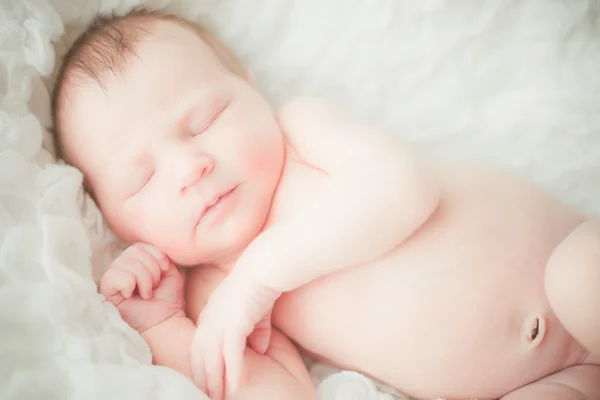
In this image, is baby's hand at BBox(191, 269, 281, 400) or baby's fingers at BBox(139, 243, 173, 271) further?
baby's fingers at BBox(139, 243, 173, 271)

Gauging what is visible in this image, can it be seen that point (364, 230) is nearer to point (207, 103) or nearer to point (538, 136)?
point (207, 103)

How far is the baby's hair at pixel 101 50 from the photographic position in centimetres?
99

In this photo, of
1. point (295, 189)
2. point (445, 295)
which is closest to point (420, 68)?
point (295, 189)

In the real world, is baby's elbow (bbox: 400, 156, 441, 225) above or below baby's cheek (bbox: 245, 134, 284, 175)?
above

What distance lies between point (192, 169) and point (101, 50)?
0.98 ft

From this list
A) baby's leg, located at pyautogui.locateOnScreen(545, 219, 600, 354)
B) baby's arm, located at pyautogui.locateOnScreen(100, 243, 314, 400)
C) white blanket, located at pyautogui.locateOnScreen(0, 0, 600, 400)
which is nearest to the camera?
baby's leg, located at pyautogui.locateOnScreen(545, 219, 600, 354)

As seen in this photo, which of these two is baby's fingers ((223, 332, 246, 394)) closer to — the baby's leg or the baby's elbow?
the baby's elbow

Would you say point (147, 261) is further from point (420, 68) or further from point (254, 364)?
point (420, 68)

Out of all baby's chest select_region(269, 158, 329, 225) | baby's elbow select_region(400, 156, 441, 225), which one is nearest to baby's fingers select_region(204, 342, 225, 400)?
baby's chest select_region(269, 158, 329, 225)

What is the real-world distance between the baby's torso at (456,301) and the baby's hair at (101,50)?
52 cm

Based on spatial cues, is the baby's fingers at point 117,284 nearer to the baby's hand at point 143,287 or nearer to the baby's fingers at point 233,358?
the baby's hand at point 143,287

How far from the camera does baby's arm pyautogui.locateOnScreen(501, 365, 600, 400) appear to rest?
825mm

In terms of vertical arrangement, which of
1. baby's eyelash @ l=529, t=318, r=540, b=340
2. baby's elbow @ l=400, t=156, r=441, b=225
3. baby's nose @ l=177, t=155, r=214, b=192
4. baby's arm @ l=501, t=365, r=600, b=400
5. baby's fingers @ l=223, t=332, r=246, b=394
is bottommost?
baby's fingers @ l=223, t=332, r=246, b=394

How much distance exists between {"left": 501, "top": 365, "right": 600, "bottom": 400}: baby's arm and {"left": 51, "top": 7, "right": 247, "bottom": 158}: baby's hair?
0.82 metres
